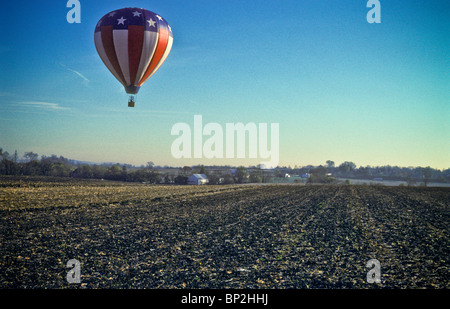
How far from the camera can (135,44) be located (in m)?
22.1

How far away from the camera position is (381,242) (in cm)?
1388

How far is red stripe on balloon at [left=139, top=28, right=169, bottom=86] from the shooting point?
76.7 ft

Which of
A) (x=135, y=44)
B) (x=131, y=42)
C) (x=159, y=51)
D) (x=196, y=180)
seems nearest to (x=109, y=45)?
Answer: (x=131, y=42)

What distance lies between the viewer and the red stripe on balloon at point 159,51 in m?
23.4

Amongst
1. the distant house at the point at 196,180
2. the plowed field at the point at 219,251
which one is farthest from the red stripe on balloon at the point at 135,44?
the distant house at the point at 196,180

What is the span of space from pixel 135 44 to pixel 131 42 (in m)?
0.30

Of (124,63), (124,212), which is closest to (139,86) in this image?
(124,63)
